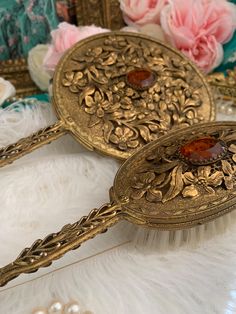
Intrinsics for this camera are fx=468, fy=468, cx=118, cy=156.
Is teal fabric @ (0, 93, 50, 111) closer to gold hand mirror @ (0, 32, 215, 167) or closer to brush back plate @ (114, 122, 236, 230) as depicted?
gold hand mirror @ (0, 32, 215, 167)

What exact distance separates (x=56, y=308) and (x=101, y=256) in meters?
0.09

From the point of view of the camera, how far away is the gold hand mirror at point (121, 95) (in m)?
0.74

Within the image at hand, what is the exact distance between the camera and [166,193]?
0.58m

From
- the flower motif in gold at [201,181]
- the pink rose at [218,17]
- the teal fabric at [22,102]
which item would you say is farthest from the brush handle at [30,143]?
the pink rose at [218,17]

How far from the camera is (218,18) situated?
2.97 feet

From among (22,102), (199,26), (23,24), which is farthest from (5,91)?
(199,26)

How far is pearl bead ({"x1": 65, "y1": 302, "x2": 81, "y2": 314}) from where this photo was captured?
497 millimetres

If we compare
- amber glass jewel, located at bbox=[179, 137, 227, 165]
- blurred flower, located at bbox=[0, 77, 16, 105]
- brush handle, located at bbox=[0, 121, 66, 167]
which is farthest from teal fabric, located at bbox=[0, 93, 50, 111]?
amber glass jewel, located at bbox=[179, 137, 227, 165]

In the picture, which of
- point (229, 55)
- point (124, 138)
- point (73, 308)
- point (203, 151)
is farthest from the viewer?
point (229, 55)

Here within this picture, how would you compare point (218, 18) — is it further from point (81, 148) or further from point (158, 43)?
point (81, 148)

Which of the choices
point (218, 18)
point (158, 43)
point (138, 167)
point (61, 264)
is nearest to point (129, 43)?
point (158, 43)

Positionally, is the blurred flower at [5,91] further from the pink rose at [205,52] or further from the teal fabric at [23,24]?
the pink rose at [205,52]

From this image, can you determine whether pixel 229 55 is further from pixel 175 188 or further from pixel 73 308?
pixel 73 308

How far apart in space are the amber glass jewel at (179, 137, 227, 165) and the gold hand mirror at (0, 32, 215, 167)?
0.42 ft
